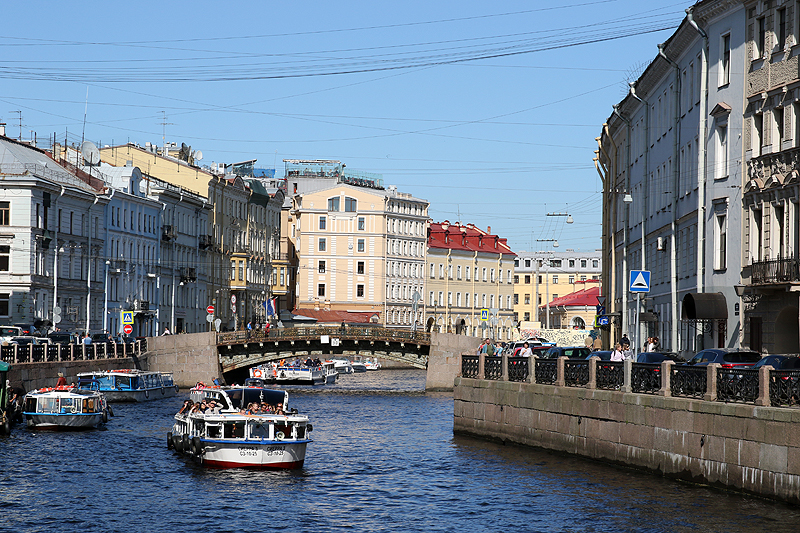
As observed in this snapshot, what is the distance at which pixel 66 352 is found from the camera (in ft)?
201

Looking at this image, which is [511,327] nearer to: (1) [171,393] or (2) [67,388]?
(1) [171,393]

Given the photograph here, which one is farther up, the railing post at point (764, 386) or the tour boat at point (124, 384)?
the railing post at point (764, 386)

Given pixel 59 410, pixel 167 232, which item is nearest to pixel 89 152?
pixel 167 232

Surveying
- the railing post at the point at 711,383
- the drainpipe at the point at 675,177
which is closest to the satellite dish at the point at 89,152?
the drainpipe at the point at 675,177

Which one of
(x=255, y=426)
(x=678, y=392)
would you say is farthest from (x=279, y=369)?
(x=678, y=392)

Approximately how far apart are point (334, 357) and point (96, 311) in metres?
49.1

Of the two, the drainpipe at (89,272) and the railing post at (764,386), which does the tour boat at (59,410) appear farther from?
the drainpipe at (89,272)

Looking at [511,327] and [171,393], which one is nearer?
[171,393]

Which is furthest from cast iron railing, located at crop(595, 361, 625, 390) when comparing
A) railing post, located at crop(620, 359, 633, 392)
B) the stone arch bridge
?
the stone arch bridge

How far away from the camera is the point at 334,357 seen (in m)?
130

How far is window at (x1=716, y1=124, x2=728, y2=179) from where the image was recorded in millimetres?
43406

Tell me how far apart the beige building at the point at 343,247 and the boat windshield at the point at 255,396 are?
89.6 m

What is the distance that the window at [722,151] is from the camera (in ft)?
142

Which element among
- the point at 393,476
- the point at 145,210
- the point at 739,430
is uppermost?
the point at 145,210
